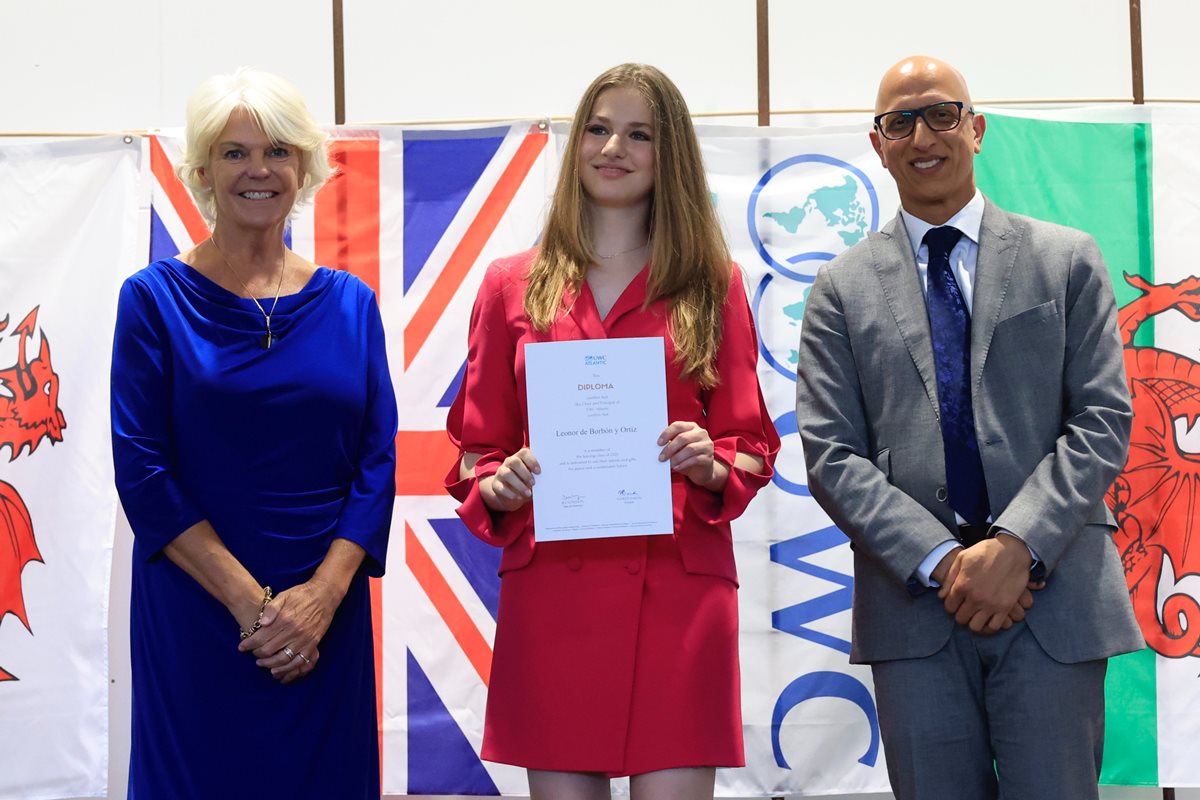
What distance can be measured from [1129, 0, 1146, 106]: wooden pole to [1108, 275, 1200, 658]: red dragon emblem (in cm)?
57

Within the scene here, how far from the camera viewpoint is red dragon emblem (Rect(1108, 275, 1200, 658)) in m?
3.55

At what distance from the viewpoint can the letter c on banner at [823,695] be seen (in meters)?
3.61

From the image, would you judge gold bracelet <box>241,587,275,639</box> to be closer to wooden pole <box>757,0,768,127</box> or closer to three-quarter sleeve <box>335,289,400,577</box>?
three-quarter sleeve <box>335,289,400,577</box>

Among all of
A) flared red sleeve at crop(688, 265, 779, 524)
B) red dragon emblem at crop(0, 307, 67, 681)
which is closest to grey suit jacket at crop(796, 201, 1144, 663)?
flared red sleeve at crop(688, 265, 779, 524)

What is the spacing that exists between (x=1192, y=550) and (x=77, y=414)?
3.29 m

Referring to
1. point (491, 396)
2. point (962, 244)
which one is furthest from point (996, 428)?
point (491, 396)

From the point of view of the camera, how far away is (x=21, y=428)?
3.73 metres

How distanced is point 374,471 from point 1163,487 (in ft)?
7.75

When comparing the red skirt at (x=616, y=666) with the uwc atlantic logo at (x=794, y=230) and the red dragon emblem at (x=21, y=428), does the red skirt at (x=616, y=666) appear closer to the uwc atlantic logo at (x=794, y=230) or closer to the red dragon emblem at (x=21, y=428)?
the uwc atlantic logo at (x=794, y=230)

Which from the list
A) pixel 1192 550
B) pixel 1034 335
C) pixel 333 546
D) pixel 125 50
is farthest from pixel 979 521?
pixel 125 50

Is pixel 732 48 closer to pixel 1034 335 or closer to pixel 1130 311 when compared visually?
pixel 1130 311

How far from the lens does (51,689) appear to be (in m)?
3.66

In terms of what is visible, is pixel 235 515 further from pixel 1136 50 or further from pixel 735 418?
pixel 1136 50

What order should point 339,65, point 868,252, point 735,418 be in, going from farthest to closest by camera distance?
point 339,65 → point 868,252 → point 735,418
